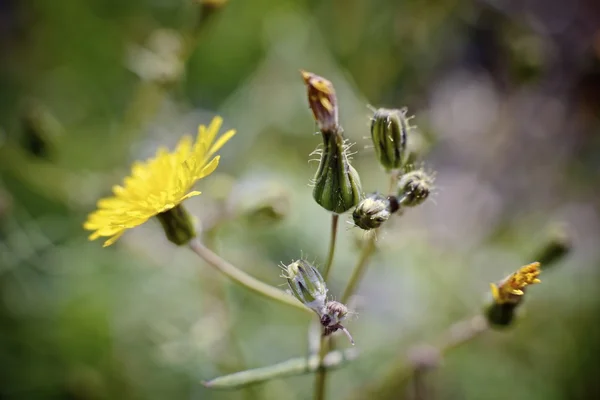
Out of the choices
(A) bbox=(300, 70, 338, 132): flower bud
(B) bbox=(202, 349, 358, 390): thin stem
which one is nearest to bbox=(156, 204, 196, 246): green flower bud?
(B) bbox=(202, 349, 358, 390): thin stem

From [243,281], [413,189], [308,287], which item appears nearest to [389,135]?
[413,189]

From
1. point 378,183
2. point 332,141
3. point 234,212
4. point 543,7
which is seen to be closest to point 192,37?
point 234,212

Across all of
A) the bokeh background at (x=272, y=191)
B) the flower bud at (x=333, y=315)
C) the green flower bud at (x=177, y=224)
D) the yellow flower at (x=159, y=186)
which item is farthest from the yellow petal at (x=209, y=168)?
the bokeh background at (x=272, y=191)

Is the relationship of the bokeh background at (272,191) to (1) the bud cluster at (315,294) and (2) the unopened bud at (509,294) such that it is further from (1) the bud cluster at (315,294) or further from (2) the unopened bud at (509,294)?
(1) the bud cluster at (315,294)

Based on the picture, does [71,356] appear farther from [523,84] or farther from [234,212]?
[523,84]

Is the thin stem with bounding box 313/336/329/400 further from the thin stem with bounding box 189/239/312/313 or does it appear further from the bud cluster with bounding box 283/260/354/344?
the bud cluster with bounding box 283/260/354/344

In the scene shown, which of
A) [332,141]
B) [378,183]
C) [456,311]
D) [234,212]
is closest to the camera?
[332,141]

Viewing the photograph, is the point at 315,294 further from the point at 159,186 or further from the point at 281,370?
the point at 159,186
